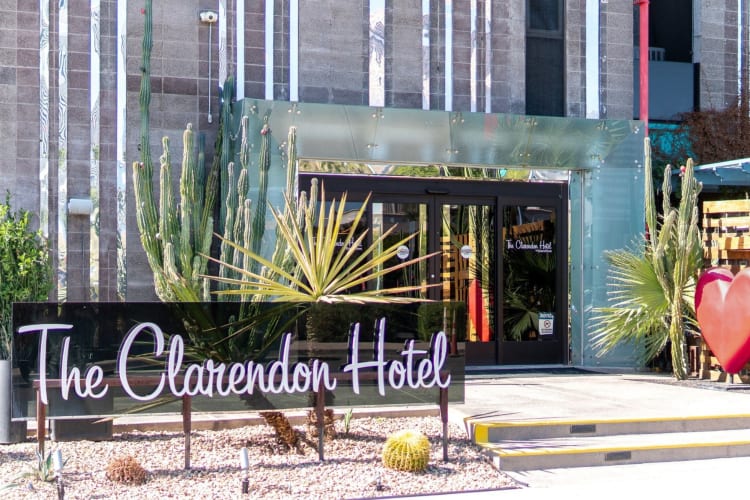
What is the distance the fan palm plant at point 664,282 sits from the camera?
13023 mm

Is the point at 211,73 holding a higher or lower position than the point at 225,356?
higher

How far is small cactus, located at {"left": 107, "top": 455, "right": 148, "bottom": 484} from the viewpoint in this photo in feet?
25.4

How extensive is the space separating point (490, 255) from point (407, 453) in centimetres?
674

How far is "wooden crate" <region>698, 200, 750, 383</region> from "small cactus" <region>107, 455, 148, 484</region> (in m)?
8.44

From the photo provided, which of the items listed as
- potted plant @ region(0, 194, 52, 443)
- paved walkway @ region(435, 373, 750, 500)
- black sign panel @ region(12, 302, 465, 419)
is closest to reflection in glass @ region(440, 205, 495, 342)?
Answer: paved walkway @ region(435, 373, 750, 500)

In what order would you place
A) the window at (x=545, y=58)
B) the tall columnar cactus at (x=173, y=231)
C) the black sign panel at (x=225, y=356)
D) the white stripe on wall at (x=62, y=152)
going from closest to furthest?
1. the black sign panel at (x=225, y=356)
2. the tall columnar cactus at (x=173, y=231)
3. the white stripe on wall at (x=62, y=152)
4. the window at (x=545, y=58)

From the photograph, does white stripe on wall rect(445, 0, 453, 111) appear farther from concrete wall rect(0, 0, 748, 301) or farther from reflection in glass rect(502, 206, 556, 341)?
reflection in glass rect(502, 206, 556, 341)

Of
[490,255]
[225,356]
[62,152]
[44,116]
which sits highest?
[44,116]

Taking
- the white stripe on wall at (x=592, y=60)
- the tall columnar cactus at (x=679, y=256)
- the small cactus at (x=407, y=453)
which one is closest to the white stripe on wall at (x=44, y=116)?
the small cactus at (x=407, y=453)

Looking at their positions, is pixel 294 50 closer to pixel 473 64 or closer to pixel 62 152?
pixel 473 64

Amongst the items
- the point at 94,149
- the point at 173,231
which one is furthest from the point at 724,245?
the point at 94,149

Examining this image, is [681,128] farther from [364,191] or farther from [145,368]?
[145,368]

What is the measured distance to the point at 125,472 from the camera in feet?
25.5

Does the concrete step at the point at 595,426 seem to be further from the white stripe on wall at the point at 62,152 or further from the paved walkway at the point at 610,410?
the white stripe on wall at the point at 62,152
